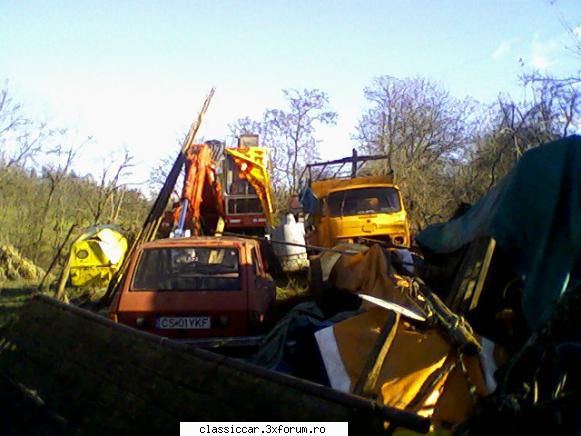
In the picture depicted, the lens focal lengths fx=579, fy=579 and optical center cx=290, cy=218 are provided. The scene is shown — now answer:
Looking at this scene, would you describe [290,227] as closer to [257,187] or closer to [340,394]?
[257,187]

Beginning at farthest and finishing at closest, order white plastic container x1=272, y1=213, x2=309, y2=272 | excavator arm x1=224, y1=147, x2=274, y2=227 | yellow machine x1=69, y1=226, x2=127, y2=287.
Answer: excavator arm x1=224, y1=147, x2=274, y2=227 → white plastic container x1=272, y1=213, x2=309, y2=272 → yellow machine x1=69, y1=226, x2=127, y2=287

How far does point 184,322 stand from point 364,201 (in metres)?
7.20

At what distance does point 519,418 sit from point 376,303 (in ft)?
5.26

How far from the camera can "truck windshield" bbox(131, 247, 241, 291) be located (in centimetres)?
700

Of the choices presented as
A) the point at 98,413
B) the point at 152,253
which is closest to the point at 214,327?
the point at 152,253

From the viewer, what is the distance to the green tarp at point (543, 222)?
166 inches

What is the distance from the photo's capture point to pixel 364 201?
13070 mm

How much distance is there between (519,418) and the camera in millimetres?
3189

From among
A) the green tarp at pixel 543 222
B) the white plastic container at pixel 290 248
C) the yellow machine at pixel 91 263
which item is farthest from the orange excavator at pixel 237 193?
the green tarp at pixel 543 222

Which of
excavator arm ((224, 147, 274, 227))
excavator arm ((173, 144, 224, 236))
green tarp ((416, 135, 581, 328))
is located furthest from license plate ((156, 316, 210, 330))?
excavator arm ((224, 147, 274, 227))

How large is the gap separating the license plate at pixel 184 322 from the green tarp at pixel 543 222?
329cm

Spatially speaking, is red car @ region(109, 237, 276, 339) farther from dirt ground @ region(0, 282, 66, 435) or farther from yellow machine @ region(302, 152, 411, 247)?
yellow machine @ region(302, 152, 411, 247)

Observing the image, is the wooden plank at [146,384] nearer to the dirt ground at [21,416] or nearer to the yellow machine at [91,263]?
the dirt ground at [21,416]

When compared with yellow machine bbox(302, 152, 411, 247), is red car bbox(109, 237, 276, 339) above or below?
below
